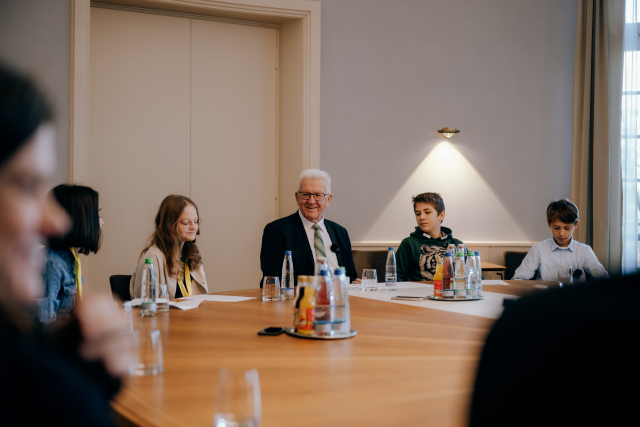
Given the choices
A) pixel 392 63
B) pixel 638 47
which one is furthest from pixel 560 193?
pixel 392 63

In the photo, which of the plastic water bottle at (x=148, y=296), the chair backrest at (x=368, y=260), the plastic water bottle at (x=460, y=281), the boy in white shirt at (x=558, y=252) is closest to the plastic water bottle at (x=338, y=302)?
the plastic water bottle at (x=148, y=296)

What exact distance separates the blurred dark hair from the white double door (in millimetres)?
4062

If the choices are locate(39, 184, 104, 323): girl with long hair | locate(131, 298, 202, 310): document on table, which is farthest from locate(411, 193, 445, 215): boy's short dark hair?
locate(39, 184, 104, 323): girl with long hair

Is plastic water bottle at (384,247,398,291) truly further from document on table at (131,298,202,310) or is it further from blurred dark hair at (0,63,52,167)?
blurred dark hair at (0,63,52,167)

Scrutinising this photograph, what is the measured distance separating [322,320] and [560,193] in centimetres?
444

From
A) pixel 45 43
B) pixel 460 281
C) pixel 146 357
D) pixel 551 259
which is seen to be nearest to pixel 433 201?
pixel 551 259

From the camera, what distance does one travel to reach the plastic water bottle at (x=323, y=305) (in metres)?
1.76

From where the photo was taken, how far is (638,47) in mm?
5141

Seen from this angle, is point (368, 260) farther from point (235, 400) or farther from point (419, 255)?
point (235, 400)

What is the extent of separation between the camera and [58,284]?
7.80 feet

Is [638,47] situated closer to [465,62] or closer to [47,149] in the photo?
[465,62]

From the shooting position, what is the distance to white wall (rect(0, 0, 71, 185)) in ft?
13.0

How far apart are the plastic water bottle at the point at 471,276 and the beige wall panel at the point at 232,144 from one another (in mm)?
2472

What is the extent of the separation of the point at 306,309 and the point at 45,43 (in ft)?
11.2
